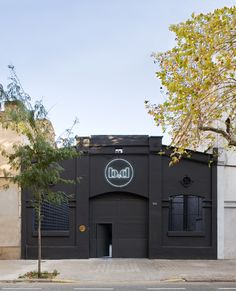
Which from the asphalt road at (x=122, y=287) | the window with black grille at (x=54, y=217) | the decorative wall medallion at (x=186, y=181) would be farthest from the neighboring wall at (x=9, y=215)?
the decorative wall medallion at (x=186, y=181)

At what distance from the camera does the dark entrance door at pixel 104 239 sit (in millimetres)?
20094

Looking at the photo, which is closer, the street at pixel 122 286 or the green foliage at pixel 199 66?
the green foliage at pixel 199 66

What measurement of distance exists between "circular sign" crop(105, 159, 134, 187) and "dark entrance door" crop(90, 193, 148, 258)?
0.62 m

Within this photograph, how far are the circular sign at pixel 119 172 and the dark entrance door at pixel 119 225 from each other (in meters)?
0.62

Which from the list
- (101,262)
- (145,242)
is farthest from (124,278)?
(145,242)

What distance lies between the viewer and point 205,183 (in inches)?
794

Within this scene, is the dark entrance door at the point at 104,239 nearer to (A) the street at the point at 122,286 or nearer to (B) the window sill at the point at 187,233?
(B) the window sill at the point at 187,233

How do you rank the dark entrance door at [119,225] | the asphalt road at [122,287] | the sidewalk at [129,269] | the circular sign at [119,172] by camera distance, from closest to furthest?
the asphalt road at [122,287]
the sidewalk at [129,269]
the dark entrance door at [119,225]
the circular sign at [119,172]

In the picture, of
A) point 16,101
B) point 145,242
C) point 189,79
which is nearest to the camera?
point 189,79

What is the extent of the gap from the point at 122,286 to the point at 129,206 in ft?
23.7

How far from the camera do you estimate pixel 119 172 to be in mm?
20156

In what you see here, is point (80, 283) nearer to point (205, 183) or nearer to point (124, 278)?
point (124, 278)

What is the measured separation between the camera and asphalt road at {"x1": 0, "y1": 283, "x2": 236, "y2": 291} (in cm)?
1275

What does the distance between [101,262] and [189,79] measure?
9971mm
